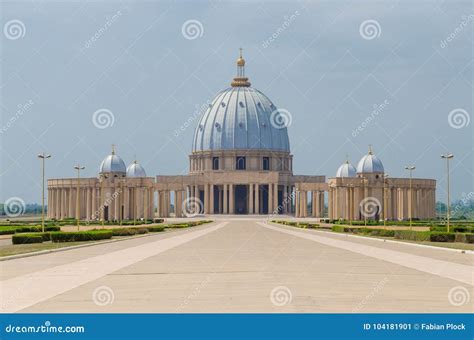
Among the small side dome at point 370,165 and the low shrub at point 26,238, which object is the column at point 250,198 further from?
the low shrub at point 26,238

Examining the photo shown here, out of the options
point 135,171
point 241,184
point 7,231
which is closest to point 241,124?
point 241,184

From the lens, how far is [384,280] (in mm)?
18828

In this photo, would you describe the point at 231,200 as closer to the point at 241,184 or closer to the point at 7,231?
the point at 241,184

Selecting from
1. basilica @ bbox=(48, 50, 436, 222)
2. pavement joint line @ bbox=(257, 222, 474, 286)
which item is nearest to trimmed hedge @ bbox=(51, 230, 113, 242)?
pavement joint line @ bbox=(257, 222, 474, 286)

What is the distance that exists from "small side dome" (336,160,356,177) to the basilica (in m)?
0.16

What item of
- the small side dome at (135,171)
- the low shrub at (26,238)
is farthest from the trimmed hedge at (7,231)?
the small side dome at (135,171)

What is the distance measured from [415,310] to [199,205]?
125757 millimetres

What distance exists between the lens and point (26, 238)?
37.9m

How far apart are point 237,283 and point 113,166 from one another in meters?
112

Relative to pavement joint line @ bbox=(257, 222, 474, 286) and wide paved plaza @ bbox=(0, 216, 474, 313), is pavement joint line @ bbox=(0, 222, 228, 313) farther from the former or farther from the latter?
pavement joint line @ bbox=(257, 222, 474, 286)

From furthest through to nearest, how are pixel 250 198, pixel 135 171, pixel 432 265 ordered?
pixel 250 198
pixel 135 171
pixel 432 265

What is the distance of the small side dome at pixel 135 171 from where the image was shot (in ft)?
415

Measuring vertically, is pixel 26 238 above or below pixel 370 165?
below

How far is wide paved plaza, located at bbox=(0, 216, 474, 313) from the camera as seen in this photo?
13.9m
